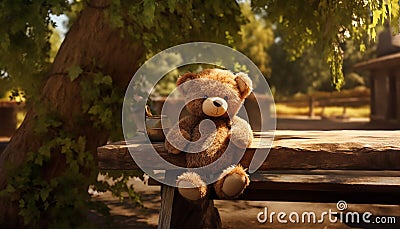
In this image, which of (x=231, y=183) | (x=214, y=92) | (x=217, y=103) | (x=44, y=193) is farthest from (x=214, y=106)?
(x=44, y=193)

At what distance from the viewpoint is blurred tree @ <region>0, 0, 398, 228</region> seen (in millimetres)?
3939

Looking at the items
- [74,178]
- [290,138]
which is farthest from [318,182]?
[74,178]

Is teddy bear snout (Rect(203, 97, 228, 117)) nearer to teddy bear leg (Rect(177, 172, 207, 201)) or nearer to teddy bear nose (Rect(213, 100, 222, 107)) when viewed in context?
teddy bear nose (Rect(213, 100, 222, 107))

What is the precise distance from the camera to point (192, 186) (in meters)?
2.43

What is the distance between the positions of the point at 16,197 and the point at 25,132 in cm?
63

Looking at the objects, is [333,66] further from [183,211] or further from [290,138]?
[183,211]

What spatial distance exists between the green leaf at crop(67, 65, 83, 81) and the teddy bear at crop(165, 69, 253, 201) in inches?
62.4

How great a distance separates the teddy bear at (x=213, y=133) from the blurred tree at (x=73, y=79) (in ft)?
3.92

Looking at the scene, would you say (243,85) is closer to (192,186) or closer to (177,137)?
(177,137)

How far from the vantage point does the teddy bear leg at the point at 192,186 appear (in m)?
2.43

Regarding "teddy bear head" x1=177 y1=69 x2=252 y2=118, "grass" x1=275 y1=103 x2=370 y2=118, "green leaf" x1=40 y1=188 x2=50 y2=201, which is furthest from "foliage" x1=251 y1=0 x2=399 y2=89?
"grass" x1=275 y1=103 x2=370 y2=118

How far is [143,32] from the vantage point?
13.7ft

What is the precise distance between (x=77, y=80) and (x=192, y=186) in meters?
2.28

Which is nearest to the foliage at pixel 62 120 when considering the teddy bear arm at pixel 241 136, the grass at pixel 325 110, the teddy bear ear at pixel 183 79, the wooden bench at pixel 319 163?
the teddy bear ear at pixel 183 79
